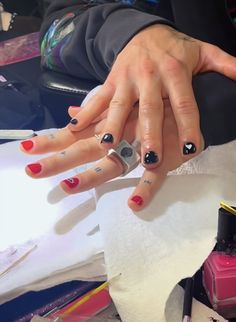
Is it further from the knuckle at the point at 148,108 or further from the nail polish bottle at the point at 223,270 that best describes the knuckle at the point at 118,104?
the nail polish bottle at the point at 223,270

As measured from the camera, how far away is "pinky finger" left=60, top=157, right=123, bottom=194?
0.60m

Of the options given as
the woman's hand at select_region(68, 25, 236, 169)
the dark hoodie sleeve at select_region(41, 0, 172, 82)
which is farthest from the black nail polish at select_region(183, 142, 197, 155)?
the dark hoodie sleeve at select_region(41, 0, 172, 82)

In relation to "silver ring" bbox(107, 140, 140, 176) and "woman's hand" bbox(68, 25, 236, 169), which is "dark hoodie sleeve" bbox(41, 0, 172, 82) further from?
"silver ring" bbox(107, 140, 140, 176)

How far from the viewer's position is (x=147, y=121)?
657 millimetres

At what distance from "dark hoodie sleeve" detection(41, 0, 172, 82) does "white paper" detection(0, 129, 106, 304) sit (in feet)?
0.86

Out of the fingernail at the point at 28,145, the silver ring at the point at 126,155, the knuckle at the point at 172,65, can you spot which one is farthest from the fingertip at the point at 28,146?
the knuckle at the point at 172,65

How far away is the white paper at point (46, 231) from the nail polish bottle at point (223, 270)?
0.11 metres

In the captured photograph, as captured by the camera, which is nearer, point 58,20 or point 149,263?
point 149,263

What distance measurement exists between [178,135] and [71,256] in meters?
0.23

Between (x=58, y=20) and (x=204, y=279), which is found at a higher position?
(x=58, y=20)

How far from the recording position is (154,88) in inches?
27.1

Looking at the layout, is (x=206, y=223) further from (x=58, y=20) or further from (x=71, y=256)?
(x=58, y=20)

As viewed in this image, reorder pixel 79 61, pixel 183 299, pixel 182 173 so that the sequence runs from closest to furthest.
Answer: pixel 183 299, pixel 182 173, pixel 79 61

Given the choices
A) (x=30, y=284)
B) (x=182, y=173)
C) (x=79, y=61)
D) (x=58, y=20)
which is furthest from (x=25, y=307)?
(x=58, y=20)
